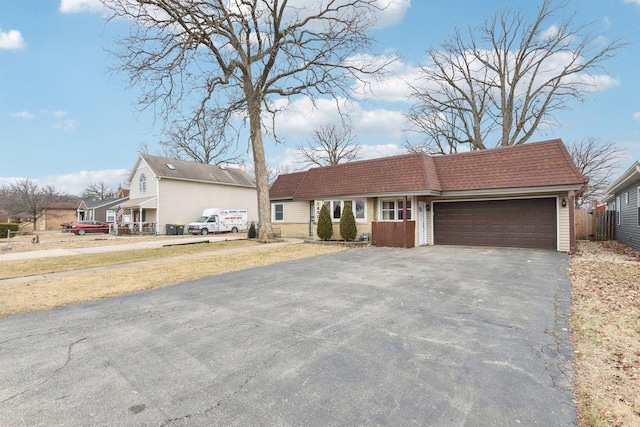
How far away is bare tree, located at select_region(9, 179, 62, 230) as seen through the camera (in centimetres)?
3828

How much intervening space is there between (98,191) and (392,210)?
67914 millimetres

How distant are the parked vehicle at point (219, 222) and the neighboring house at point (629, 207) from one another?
26.8 metres

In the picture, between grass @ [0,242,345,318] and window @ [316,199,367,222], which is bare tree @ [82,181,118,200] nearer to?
grass @ [0,242,345,318]

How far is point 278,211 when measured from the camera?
72.5ft

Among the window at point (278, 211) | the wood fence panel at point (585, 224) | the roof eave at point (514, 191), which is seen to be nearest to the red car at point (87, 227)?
the window at point (278, 211)

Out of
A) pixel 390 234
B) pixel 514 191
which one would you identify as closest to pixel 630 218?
pixel 514 191

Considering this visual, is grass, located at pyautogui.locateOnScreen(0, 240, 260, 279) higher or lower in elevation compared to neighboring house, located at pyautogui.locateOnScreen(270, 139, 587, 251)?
lower

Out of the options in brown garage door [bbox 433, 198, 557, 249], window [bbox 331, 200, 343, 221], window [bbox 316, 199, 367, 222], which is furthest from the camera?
window [bbox 331, 200, 343, 221]

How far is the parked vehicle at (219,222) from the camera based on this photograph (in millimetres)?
27969

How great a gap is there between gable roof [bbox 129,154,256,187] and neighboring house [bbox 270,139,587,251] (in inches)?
704

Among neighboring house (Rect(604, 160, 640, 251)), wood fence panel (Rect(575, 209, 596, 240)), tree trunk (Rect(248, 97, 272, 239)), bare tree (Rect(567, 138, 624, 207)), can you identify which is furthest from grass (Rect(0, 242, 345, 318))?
bare tree (Rect(567, 138, 624, 207))

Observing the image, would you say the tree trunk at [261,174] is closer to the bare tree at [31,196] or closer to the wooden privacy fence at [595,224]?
the wooden privacy fence at [595,224]

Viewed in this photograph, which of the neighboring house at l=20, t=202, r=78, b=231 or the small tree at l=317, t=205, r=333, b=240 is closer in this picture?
the small tree at l=317, t=205, r=333, b=240

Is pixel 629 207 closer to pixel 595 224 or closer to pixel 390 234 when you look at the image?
pixel 595 224
